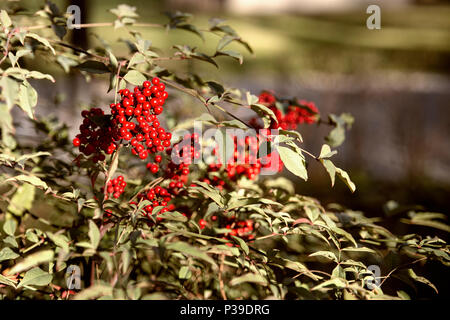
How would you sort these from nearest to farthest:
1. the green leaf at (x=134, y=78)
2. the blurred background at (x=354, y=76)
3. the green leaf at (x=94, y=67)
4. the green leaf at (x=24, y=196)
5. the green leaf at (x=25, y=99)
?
the green leaf at (x=25, y=99), the green leaf at (x=134, y=78), the green leaf at (x=94, y=67), the green leaf at (x=24, y=196), the blurred background at (x=354, y=76)

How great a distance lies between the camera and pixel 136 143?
109 centimetres

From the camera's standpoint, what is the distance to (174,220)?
46.0 inches

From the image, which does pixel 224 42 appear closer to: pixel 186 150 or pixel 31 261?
pixel 186 150

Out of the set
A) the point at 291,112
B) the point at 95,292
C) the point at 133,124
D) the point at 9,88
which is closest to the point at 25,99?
the point at 9,88

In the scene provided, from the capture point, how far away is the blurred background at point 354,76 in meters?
4.32

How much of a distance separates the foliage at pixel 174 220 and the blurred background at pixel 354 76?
1.73ft

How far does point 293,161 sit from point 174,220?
38 cm

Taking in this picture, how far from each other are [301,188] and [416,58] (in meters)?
9.91

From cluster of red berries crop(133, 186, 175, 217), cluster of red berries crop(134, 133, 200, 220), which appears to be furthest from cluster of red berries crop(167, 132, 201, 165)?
cluster of red berries crop(133, 186, 175, 217)

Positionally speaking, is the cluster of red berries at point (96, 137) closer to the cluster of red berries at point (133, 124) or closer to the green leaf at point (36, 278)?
the cluster of red berries at point (133, 124)

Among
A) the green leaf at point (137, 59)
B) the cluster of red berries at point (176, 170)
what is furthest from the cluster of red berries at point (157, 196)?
the green leaf at point (137, 59)

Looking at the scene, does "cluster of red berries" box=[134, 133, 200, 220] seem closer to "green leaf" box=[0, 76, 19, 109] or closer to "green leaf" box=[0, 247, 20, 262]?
"green leaf" box=[0, 247, 20, 262]

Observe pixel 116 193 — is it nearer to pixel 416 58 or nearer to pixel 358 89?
pixel 358 89
